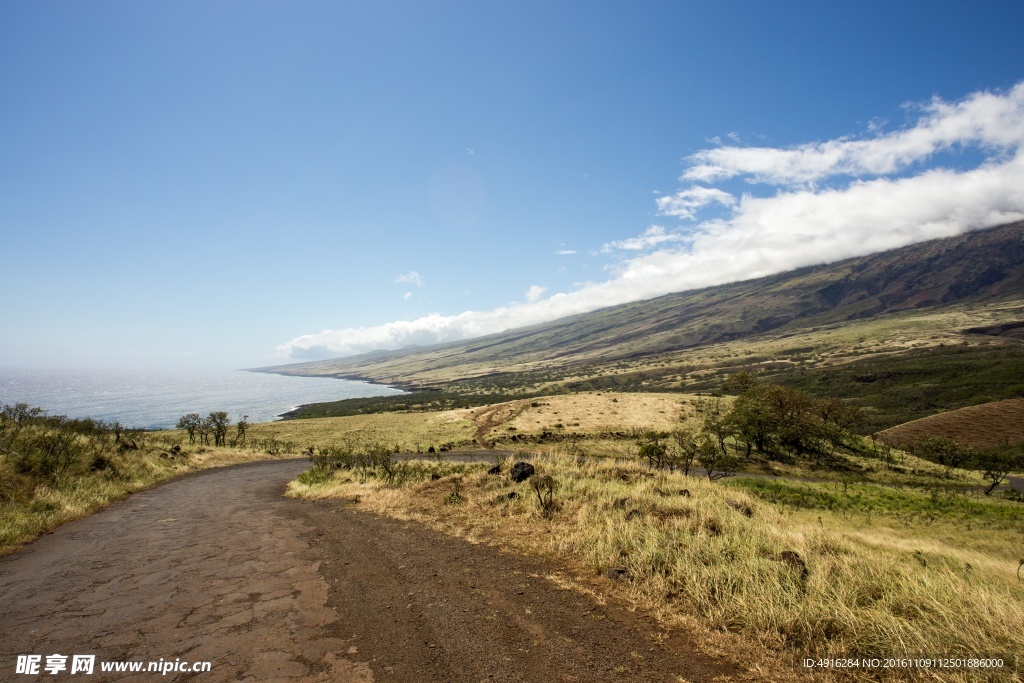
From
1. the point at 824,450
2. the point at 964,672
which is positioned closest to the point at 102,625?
the point at 964,672

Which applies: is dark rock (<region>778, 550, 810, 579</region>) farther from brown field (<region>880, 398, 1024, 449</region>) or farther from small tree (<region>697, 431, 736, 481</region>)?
brown field (<region>880, 398, 1024, 449</region>)

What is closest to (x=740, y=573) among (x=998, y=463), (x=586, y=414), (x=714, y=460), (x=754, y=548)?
(x=754, y=548)

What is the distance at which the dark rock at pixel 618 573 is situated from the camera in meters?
8.66

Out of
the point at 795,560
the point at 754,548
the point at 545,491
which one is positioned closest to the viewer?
the point at 795,560

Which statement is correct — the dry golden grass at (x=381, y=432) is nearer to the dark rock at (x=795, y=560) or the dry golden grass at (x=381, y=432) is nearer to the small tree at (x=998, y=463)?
the dark rock at (x=795, y=560)

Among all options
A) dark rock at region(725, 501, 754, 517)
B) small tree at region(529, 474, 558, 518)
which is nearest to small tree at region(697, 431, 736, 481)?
dark rock at region(725, 501, 754, 517)

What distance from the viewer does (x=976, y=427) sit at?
246 feet

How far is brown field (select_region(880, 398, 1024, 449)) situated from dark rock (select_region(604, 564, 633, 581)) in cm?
9024

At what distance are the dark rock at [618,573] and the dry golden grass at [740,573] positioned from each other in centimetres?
9

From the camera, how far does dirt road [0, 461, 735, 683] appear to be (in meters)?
5.92

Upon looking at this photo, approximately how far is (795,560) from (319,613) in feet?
30.6

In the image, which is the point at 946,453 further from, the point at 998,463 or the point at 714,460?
the point at 714,460

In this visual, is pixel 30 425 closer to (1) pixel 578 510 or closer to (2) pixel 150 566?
(2) pixel 150 566

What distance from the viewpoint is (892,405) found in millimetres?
113188
